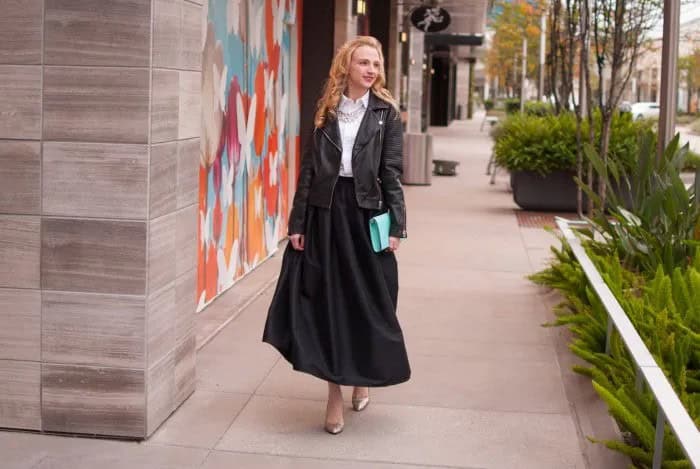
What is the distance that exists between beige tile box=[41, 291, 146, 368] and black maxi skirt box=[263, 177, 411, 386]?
675 mm

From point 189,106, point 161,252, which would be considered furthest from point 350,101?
point 161,252

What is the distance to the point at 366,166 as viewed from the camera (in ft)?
17.8

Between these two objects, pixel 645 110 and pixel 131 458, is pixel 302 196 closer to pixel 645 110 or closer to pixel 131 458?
pixel 131 458

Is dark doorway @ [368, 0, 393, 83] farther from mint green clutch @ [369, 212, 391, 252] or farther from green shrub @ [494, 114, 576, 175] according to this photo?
mint green clutch @ [369, 212, 391, 252]

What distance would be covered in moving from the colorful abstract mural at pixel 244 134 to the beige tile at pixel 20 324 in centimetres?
262

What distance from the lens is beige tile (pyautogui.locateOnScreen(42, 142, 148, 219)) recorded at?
16.4 ft

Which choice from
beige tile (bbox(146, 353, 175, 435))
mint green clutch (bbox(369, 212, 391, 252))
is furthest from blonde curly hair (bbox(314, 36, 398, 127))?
beige tile (bbox(146, 353, 175, 435))

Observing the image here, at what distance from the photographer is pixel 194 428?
5438mm

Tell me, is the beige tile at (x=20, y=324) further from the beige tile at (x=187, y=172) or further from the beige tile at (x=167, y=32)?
the beige tile at (x=167, y=32)

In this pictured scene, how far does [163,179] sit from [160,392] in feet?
3.33

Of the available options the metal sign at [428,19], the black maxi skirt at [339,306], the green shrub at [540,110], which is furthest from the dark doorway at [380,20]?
the black maxi skirt at [339,306]

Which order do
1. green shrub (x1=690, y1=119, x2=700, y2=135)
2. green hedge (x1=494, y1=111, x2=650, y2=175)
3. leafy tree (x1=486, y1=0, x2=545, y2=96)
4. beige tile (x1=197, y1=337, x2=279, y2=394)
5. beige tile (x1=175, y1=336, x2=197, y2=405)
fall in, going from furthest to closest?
leafy tree (x1=486, y1=0, x2=545, y2=96) < green hedge (x1=494, y1=111, x2=650, y2=175) < green shrub (x1=690, y1=119, x2=700, y2=135) < beige tile (x1=197, y1=337, x2=279, y2=394) < beige tile (x1=175, y1=336, x2=197, y2=405)

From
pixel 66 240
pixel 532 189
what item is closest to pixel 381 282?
pixel 66 240

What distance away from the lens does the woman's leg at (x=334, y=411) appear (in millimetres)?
5469
